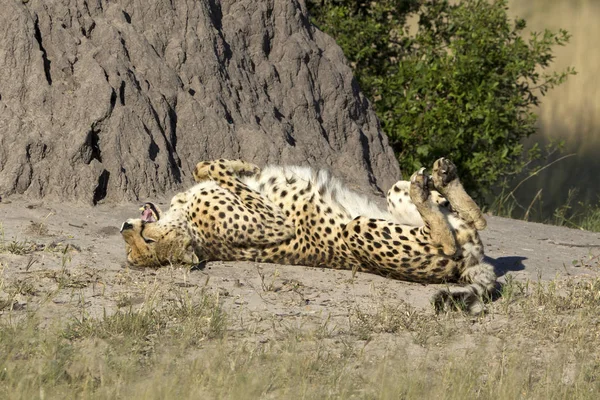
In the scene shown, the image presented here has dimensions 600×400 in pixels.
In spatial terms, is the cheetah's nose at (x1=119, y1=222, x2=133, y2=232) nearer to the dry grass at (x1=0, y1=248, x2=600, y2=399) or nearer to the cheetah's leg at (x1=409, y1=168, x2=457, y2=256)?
the dry grass at (x1=0, y1=248, x2=600, y2=399)

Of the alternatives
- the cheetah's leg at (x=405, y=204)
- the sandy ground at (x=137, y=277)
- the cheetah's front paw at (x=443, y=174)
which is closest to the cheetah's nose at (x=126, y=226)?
the sandy ground at (x=137, y=277)

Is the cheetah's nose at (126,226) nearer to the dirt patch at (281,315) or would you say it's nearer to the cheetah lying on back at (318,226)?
the cheetah lying on back at (318,226)

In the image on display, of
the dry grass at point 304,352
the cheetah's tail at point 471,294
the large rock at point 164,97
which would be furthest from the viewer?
the large rock at point 164,97

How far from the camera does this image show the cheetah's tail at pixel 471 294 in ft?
16.1

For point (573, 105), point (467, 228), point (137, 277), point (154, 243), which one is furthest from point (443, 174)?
point (573, 105)

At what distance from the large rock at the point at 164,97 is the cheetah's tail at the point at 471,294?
100 inches

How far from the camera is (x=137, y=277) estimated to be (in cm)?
523

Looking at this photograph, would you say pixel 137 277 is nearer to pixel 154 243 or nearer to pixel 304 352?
pixel 154 243

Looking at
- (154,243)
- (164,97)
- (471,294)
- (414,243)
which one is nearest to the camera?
(471,294)

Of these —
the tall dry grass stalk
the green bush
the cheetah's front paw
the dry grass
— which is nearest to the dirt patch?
the dry grass

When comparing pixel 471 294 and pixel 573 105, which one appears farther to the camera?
pixel 573 105

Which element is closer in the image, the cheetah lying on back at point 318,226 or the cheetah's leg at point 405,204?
the cheetah lying on back at point 318,226

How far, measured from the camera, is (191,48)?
7.54 m

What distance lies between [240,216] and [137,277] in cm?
73
